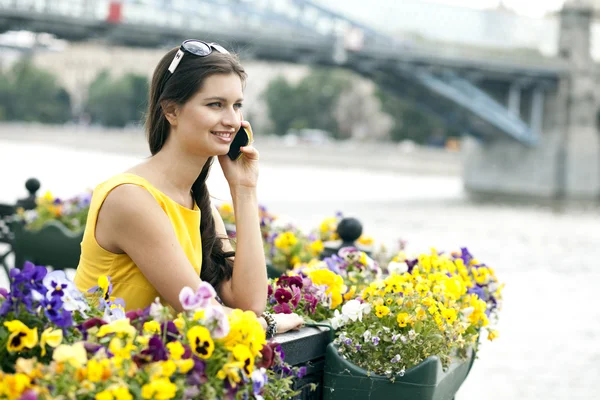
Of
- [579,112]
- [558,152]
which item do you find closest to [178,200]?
[558,152]

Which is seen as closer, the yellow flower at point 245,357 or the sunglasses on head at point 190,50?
the yellow flower at point 245,357

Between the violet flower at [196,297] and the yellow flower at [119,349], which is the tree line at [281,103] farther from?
the yellow flower at [119,349]

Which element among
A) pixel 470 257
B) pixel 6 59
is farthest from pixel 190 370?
pixel 6 59

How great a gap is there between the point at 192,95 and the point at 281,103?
54.0 metres

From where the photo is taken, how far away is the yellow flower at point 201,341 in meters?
1.60

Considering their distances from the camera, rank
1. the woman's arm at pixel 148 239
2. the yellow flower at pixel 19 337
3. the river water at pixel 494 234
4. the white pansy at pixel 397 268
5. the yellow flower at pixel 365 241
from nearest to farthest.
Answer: the yellow flower at pixel 19 337 < the woman's arm at pixel 148 239 < the white pansy at pixel 397 268 < the yellow flower at pixel 365 241 < the river water at pixel 494 234

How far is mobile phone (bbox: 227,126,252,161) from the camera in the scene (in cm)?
222

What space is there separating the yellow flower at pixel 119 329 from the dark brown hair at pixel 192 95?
25.5 inches

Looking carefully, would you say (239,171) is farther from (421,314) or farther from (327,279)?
(421,314)

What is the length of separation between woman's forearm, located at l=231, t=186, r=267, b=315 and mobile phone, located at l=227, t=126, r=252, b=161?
0.15 m

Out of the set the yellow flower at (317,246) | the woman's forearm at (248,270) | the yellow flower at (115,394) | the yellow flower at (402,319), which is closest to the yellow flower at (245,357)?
the yellow flower at (115,394)

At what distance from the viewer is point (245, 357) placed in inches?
64.3

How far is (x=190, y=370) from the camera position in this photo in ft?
5.20

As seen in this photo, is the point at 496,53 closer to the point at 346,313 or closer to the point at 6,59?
the point at 346,313
